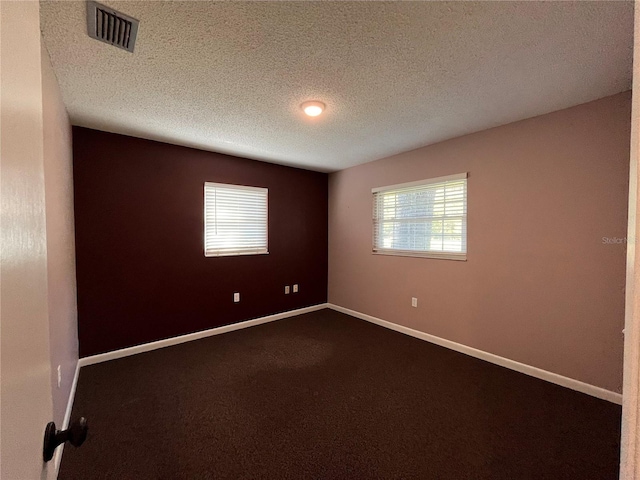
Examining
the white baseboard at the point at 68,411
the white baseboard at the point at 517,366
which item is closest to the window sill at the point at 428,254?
the white baseboard at the point at 517,366

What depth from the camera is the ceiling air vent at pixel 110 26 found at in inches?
53.5

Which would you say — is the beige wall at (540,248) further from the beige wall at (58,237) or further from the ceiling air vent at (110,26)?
the beige wall at (58,237)

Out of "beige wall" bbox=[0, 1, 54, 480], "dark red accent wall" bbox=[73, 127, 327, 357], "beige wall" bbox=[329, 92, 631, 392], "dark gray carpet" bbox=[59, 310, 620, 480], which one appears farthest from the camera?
"dark red accent wall" bbox=[73, 127, 327, 357]

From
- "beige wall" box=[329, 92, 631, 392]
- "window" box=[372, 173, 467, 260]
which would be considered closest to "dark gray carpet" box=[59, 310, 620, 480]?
"beige wall" box=[329, 92, 631, 392]

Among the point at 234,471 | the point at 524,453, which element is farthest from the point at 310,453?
the point at 524,453

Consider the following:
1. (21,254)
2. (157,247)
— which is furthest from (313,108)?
(157,247)

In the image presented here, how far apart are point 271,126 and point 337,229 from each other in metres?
2.29

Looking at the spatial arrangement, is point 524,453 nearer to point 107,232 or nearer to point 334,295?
point 334,295

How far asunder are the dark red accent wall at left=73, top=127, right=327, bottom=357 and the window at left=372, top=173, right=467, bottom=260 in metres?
1.45

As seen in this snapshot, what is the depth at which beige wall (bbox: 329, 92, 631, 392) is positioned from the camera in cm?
219

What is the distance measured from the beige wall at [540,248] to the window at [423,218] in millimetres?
118

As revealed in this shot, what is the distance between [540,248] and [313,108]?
2394 mm

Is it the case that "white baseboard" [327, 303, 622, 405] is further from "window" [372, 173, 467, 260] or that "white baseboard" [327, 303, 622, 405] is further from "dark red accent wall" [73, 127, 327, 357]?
"dark red accent wall" [73, 127, 327, 357]

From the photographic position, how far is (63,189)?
218cm
